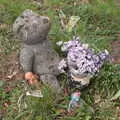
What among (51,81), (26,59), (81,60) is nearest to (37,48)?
(26,59)

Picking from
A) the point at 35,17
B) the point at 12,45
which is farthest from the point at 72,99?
the point at 12,45

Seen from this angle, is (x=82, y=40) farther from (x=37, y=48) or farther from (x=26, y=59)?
(x=26, y=59)

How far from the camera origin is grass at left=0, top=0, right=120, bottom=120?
430 cm

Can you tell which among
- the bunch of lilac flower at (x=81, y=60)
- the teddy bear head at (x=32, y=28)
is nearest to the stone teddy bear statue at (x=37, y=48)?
the teddy bear head at (x=32, y=28)

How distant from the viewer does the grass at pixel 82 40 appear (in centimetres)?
430

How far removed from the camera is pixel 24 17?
4.55m

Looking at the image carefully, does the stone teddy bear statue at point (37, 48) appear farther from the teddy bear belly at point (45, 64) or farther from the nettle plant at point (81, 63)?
the nettle plant at point (81, 63)

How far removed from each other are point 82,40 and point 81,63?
2.46 feet

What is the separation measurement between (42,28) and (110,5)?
1.83m

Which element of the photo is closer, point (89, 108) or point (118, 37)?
point (89, 108)

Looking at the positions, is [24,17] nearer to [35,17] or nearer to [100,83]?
[35,17]

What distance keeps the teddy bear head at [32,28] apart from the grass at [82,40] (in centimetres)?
49

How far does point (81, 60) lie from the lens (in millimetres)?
4309

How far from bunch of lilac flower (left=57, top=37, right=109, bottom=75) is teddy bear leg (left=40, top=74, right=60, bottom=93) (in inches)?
4.7
